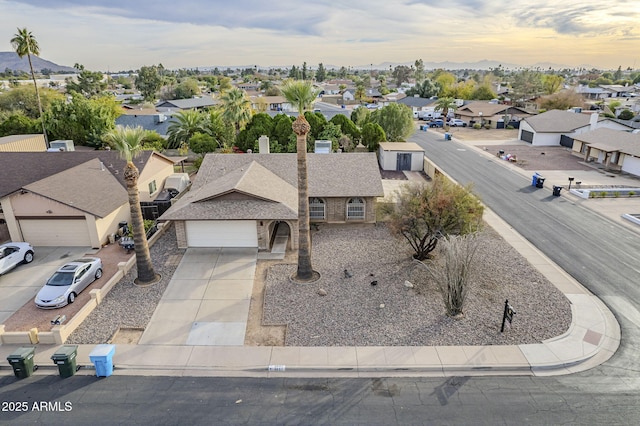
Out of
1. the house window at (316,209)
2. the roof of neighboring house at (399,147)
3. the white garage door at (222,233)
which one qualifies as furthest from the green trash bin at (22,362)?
the roof of neighboring house at (399,147)

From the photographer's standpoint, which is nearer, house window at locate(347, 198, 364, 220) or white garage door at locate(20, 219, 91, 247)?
white garage door at locate(20, 219, 91, 247)

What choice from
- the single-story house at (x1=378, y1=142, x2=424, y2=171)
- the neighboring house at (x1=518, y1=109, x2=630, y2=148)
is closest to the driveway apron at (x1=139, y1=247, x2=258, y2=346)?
the single-story house at (x1=378, y1=142, x2=424, y2=171)

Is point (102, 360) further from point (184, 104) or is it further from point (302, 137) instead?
point (184, 104)

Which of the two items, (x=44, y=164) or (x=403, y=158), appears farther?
(x=403, y=158)

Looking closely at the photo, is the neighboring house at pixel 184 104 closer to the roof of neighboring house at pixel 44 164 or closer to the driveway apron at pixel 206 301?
the roof of neighboring house at pixel 44 164

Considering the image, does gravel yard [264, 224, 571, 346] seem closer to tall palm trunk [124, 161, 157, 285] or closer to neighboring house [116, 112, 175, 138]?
tall palm trunk [124, 161, 157, 285]

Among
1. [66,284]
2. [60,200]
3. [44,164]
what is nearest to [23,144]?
[44,164]
